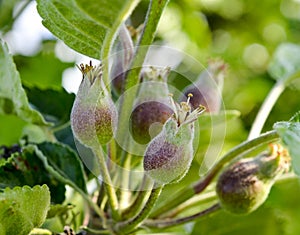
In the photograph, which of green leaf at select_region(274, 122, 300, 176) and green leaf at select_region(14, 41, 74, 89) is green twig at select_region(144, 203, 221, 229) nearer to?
green leaf at select_region(274, 122, 300, 176)

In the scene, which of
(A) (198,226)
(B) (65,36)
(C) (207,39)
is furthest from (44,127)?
(C) (207,39)

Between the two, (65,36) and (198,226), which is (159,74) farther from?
(198,226)

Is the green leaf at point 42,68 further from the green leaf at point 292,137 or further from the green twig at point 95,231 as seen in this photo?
the green leaf at point 292,137

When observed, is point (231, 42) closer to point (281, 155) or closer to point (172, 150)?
point (281, 155)

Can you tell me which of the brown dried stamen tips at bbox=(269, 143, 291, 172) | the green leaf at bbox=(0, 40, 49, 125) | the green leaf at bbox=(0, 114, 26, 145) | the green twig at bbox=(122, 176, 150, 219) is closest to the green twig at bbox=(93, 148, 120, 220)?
the green twig at bbox=(122, 176, 150, 219)

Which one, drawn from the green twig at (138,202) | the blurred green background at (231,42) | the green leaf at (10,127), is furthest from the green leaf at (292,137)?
the blurred green background at (231,42)

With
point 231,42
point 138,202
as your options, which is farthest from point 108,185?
point 231,42
